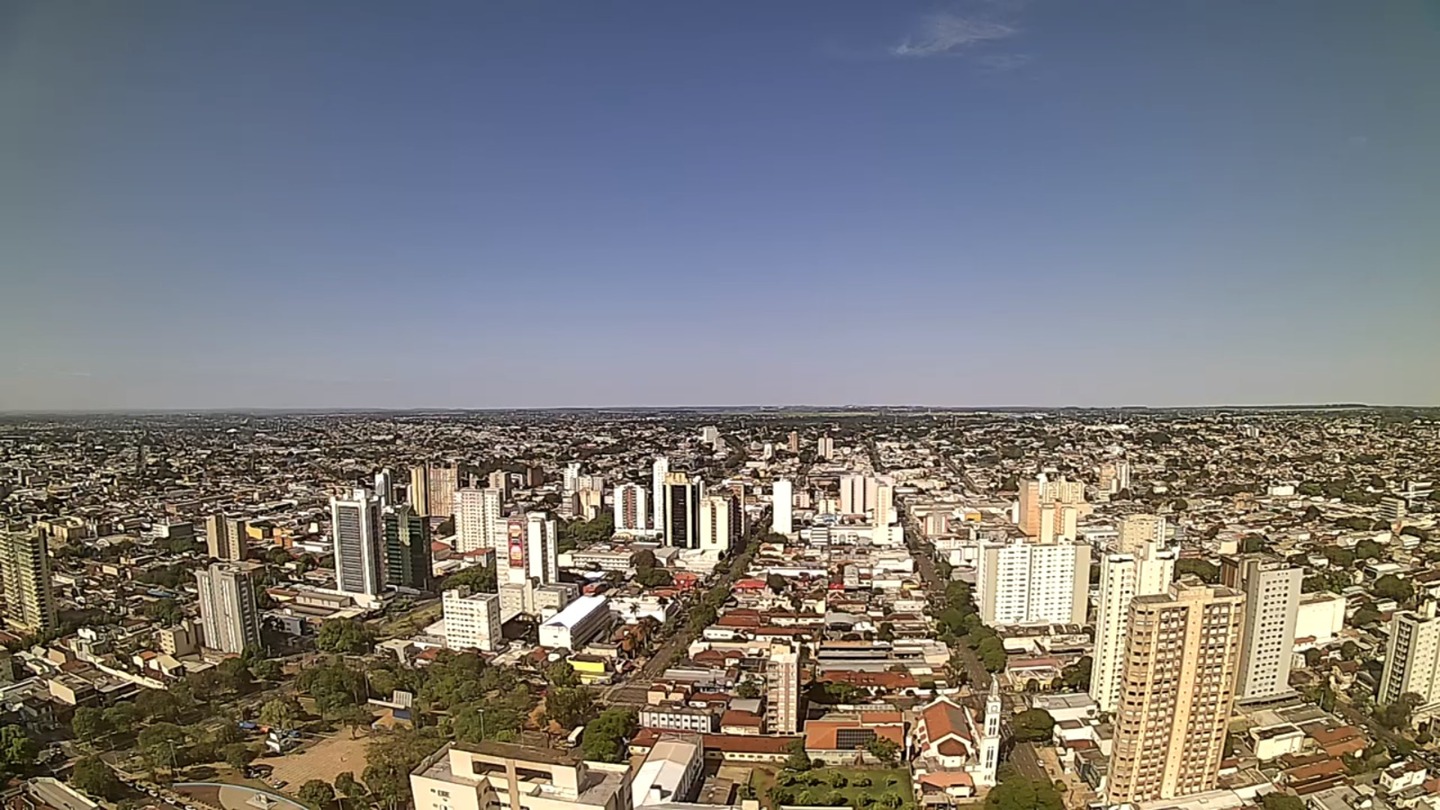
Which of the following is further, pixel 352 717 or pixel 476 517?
pixel 476 517

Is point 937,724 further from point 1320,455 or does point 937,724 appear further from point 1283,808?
point 1320,455

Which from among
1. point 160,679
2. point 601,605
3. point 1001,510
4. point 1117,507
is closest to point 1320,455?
point 1117,507

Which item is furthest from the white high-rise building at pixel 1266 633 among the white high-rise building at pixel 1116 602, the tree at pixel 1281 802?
the tree at pixel 1281 802

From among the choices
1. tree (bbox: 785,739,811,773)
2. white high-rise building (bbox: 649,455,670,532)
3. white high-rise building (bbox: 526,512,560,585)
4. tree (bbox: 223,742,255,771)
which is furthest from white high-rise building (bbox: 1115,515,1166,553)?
tree (bbox: 223,742,255,771)

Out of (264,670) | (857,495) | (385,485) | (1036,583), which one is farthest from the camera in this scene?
(857,495)

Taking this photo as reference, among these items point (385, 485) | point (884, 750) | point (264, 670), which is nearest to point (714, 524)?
point (385, 485)

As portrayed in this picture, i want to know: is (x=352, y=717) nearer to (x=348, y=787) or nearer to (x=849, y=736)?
(x=348, y=787)
